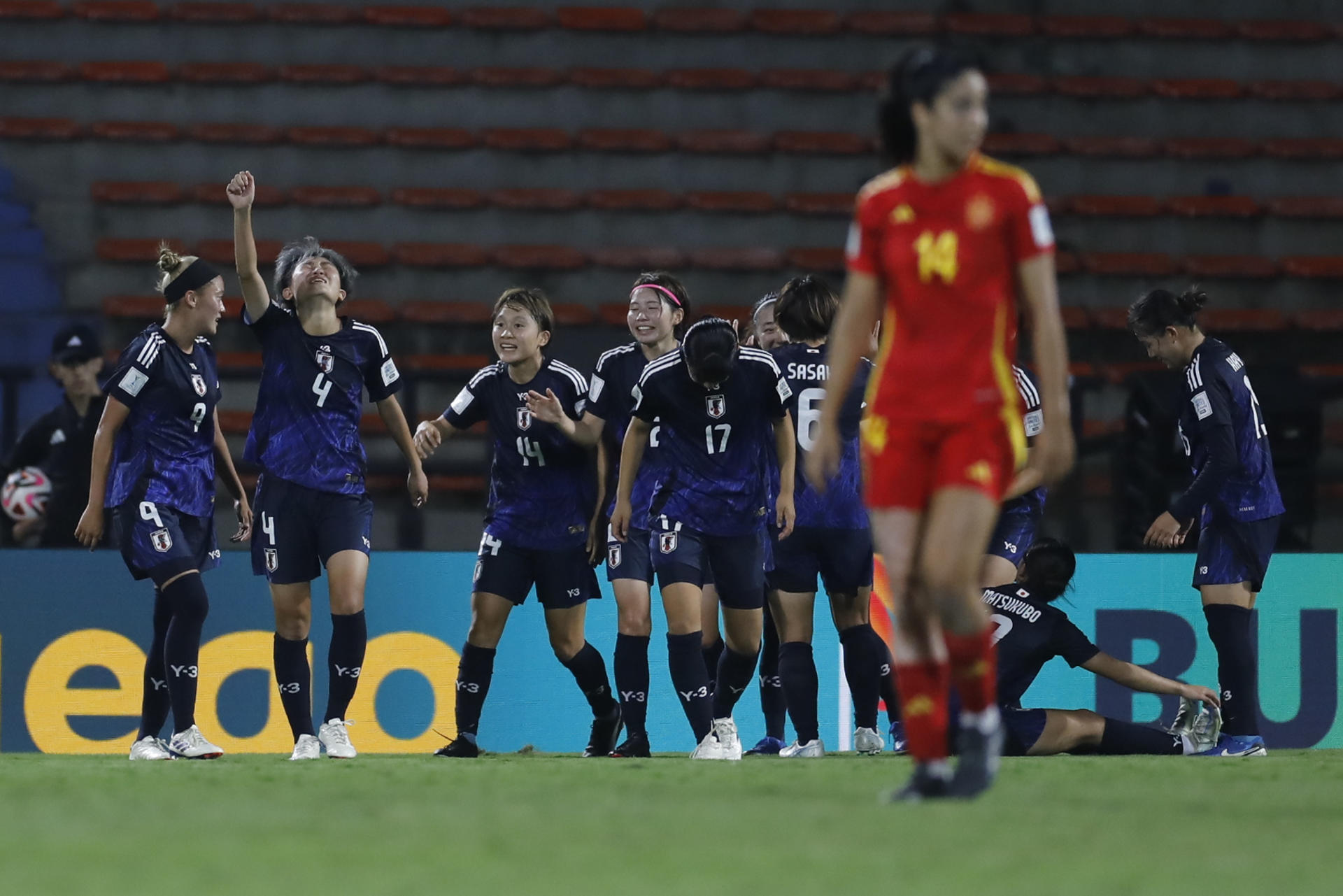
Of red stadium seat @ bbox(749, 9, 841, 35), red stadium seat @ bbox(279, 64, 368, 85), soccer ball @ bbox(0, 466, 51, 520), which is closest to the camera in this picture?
soccer ball @ bbox(0, 466, 51, 520)

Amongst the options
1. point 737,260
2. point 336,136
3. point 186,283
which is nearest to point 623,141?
point 737,260

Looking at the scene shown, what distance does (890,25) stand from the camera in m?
12.1

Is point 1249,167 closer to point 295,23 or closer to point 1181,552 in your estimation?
point 1181,552

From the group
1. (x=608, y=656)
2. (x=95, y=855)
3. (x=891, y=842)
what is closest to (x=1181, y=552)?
(x=608, y=656)

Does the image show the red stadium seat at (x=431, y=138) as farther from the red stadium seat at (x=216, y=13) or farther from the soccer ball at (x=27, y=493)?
the soccer ball at (x=27, y=493)

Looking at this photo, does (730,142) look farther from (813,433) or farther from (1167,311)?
(1167,311)

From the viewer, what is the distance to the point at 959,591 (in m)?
4.02

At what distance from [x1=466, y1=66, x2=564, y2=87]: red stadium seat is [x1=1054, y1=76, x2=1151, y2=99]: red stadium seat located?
11.5ft

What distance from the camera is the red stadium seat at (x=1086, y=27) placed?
1220 centimetres

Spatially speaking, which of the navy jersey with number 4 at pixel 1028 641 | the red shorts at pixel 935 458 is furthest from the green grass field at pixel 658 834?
the navy jersey with number 4 at pixel 1028 641

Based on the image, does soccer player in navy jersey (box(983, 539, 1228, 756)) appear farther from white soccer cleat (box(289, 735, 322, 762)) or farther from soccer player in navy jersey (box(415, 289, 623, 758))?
white soccer cleat (box(289, 735, 322, 762))

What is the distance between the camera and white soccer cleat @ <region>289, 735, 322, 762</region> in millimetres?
6555

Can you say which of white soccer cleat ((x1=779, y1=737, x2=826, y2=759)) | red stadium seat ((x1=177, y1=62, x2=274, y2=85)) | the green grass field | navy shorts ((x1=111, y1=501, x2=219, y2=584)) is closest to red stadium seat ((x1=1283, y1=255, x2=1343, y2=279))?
white soccer cleat ((x1=779, y1=737, x2=826, y2=759))

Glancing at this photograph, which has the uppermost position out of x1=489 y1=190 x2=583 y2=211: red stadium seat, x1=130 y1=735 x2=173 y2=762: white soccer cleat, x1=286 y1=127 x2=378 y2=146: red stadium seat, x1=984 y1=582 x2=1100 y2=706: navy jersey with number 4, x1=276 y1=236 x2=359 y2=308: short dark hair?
x1=286 y1=127 x2=378 y2=146: red stadium seat
